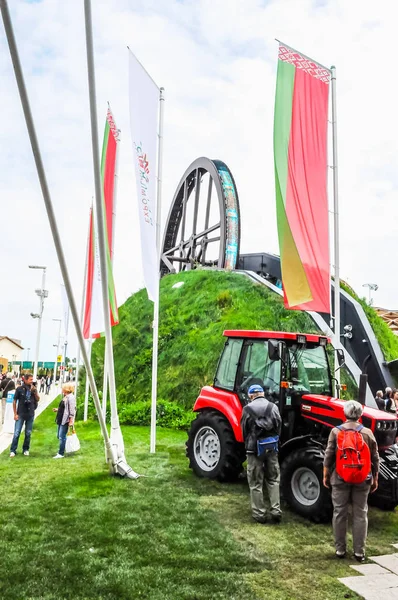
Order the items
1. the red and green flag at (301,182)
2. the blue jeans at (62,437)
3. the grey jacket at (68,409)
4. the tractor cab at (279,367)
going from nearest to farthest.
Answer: the tractor cab at (279,367), the red and green flag at (301,182), the blue jeans at (62,437), the grey jacket at (68,409)

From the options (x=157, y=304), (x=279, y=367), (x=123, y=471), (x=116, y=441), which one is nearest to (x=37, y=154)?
(x=279, y=367)

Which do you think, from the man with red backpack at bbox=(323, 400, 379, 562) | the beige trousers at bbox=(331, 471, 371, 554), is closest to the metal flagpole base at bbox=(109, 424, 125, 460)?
the man with red backpack at bbox=(323, 400, 379, 562)

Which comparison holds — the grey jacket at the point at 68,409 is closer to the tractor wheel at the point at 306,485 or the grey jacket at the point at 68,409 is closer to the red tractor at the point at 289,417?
the red tractor at the point at 289,417

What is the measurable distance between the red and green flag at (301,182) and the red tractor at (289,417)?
1365mm

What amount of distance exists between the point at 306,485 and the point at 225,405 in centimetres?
185

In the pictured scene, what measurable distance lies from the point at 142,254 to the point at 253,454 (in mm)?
4813

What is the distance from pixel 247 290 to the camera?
23.1 metres

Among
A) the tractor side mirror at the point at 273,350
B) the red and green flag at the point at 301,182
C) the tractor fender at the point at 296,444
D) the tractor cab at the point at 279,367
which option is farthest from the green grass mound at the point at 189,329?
the tractor side mirror at the point at 273,350

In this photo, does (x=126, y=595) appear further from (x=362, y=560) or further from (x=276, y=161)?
(x=276, y=161)

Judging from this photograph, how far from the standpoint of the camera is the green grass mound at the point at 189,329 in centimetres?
1803

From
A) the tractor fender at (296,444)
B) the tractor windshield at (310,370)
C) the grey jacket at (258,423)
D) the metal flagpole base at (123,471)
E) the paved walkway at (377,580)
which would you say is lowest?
the paved walkway at (377,580)

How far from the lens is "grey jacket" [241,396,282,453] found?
6152mm

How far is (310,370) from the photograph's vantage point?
7594 millimetres

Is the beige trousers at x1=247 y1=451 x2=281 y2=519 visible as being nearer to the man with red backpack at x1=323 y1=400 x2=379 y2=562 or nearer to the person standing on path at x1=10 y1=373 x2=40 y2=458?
the man with red backpack at x1=323 y1=400 x2=379 y2=562
